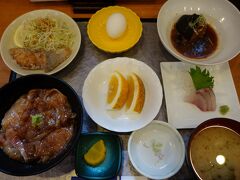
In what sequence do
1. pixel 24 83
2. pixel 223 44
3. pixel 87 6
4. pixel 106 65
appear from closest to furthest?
pixel 24 83, pixel 106 65, pixel 223 44, pixel 87 6

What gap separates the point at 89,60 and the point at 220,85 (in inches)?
33.3

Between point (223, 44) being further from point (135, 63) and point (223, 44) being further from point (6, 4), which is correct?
point (6, 4)

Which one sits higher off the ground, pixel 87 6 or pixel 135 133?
pixel 87 6

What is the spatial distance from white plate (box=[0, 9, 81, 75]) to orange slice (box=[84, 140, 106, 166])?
0.53m

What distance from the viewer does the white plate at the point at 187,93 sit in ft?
5.24

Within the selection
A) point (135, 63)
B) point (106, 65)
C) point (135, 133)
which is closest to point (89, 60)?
point (106, 65)

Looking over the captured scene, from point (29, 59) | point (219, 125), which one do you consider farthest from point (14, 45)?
point (219, 125)

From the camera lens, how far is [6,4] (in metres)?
2.04

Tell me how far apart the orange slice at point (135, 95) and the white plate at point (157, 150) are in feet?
0.42

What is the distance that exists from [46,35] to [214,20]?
1137 mm

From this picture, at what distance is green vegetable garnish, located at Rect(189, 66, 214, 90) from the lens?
64.2 inches

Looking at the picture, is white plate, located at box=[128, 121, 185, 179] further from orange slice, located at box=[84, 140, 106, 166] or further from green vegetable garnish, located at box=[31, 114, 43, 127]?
green vegetable garnish, located at box=[31, 114, 43, 127]

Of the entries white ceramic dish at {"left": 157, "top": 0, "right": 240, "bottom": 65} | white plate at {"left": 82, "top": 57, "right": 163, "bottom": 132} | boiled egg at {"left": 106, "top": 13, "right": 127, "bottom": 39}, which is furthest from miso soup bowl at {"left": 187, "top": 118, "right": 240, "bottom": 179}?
boiled egg at {"left": 106, "top": 13, "right": 127, "bottom": 39}

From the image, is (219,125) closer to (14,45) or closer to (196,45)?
(196,45)
